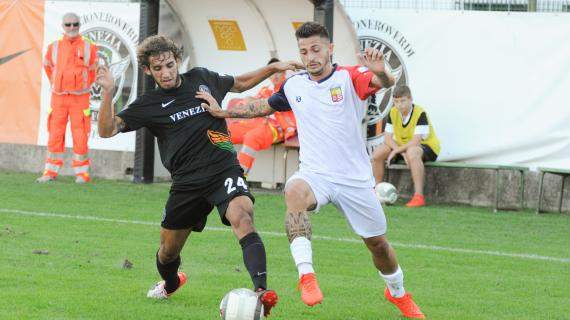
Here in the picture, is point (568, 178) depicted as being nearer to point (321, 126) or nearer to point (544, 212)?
point (544, 212)

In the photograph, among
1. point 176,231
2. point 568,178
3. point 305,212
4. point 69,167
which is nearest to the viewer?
point 305,212

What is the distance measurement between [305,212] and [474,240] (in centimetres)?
468

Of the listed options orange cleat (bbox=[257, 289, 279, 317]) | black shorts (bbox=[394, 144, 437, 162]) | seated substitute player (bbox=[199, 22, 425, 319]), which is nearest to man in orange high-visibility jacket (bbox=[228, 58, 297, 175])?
black shorts (bbox=[394, 144, 437, 162])

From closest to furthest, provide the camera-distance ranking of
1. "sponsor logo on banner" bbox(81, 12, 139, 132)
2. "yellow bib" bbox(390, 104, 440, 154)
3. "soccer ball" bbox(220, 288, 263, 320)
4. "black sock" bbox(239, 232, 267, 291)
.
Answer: "soccer ball" bbox(220, 288, 263, 320), "black sock" bbox(239, 232, 267, 291), "yellow bib" bbox(390, 104, 440, 154), "sponsor logo on banner" bbox(81, 12, 139, 132)

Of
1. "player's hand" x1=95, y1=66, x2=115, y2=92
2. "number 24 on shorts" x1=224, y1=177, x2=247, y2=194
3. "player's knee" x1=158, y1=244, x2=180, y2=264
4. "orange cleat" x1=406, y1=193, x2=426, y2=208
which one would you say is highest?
"player's hand" x1=95, y1=66, x2=115, y2=92

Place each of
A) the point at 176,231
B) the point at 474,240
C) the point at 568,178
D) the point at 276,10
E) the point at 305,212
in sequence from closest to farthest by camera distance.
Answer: the point at 305,212, the point at 176,231, the point at 474,240, the point at 568,178, the point at 276,10

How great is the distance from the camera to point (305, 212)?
694 centimetres

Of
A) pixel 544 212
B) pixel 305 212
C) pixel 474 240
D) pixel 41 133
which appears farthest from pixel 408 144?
pixel 305 212

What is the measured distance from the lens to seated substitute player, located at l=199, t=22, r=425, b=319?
7.11 m

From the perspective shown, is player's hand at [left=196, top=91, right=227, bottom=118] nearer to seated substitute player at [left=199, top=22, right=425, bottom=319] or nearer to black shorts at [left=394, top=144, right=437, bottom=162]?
seated substitute player at [left=199, top=22, right=425, bottom=319]

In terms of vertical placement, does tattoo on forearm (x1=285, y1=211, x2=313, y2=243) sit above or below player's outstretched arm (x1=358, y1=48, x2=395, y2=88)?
below

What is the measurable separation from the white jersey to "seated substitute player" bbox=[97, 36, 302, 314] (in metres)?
0.53

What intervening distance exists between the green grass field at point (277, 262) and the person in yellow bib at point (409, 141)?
512 mm

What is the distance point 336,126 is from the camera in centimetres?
720
